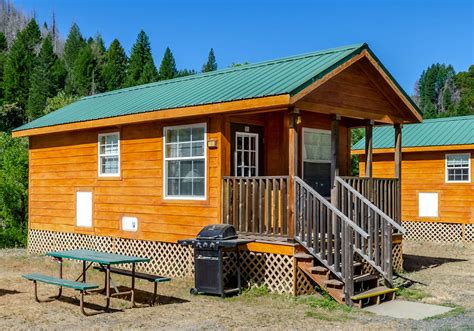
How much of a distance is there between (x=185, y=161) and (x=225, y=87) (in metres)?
1.65

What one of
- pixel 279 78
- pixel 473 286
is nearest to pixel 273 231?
pixel 279 78

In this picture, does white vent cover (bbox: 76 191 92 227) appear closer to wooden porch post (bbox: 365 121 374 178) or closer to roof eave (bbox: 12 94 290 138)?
roof eave (bbox: 12 94 290 138)

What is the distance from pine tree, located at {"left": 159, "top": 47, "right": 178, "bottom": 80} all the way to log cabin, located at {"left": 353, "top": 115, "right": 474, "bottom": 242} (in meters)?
59.6

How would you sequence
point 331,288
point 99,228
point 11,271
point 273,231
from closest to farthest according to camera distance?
point 331,288, point 273,231, point 11,271, point 99,228

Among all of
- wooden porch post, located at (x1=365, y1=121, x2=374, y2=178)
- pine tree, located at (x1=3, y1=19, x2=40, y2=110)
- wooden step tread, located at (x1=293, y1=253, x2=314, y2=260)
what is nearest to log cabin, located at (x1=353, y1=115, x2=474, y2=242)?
wooden porch post, located at (x1=365, y1=121, x2=374, y2=178)

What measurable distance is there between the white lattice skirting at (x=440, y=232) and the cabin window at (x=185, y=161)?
1097 centimetres

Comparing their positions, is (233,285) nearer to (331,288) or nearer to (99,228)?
(331,288)

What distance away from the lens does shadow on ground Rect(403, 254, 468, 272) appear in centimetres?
1410

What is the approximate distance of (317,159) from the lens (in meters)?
13.0

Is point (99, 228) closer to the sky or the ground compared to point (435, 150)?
closer to the ground

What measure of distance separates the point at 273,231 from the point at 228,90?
2.79 m

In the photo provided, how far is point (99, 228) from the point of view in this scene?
1403cm

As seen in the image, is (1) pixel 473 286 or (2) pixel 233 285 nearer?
(2) pixel 233 285

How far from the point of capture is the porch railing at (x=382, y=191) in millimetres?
11576
